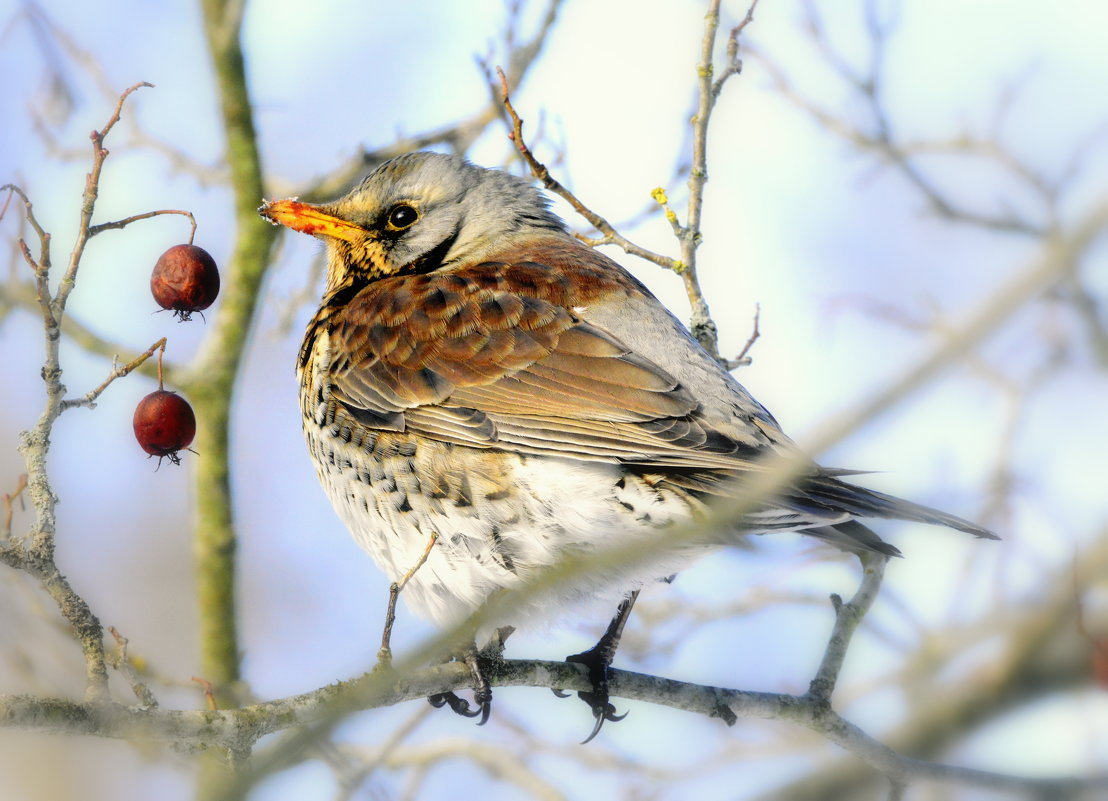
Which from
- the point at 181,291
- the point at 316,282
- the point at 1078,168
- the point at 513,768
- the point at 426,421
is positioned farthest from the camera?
the point at 316,282

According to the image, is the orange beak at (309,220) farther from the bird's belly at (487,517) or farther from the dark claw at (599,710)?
the dark claw at (599,710)

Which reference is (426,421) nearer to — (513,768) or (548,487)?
(548,487)

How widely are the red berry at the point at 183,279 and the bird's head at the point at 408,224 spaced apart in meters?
1.25

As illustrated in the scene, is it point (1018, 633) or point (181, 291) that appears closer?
point (181, 291)

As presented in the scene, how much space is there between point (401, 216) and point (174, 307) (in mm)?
1568

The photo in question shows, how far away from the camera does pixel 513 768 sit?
14.7ft

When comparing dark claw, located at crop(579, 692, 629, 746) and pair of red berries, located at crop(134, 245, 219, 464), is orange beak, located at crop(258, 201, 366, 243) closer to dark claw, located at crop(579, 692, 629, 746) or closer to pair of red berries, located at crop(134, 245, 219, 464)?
pair of red berries, located at crop(134, 245, 219, 464)

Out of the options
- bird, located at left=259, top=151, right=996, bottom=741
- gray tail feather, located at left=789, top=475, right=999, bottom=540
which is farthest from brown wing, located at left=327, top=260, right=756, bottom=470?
gray tail feather, located at left=789, top=475, right=999, bottom=540

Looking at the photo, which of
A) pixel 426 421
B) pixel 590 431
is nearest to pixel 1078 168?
pixel 590 431

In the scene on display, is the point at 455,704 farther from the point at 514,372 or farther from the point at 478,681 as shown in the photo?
the point at 514,372

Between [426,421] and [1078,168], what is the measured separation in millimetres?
3096

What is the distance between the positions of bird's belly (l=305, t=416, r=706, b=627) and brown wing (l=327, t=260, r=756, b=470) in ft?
0.26

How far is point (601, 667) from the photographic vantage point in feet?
13.7

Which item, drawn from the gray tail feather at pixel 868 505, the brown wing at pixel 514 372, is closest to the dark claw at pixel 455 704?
the brown wing at pixel 514 372
